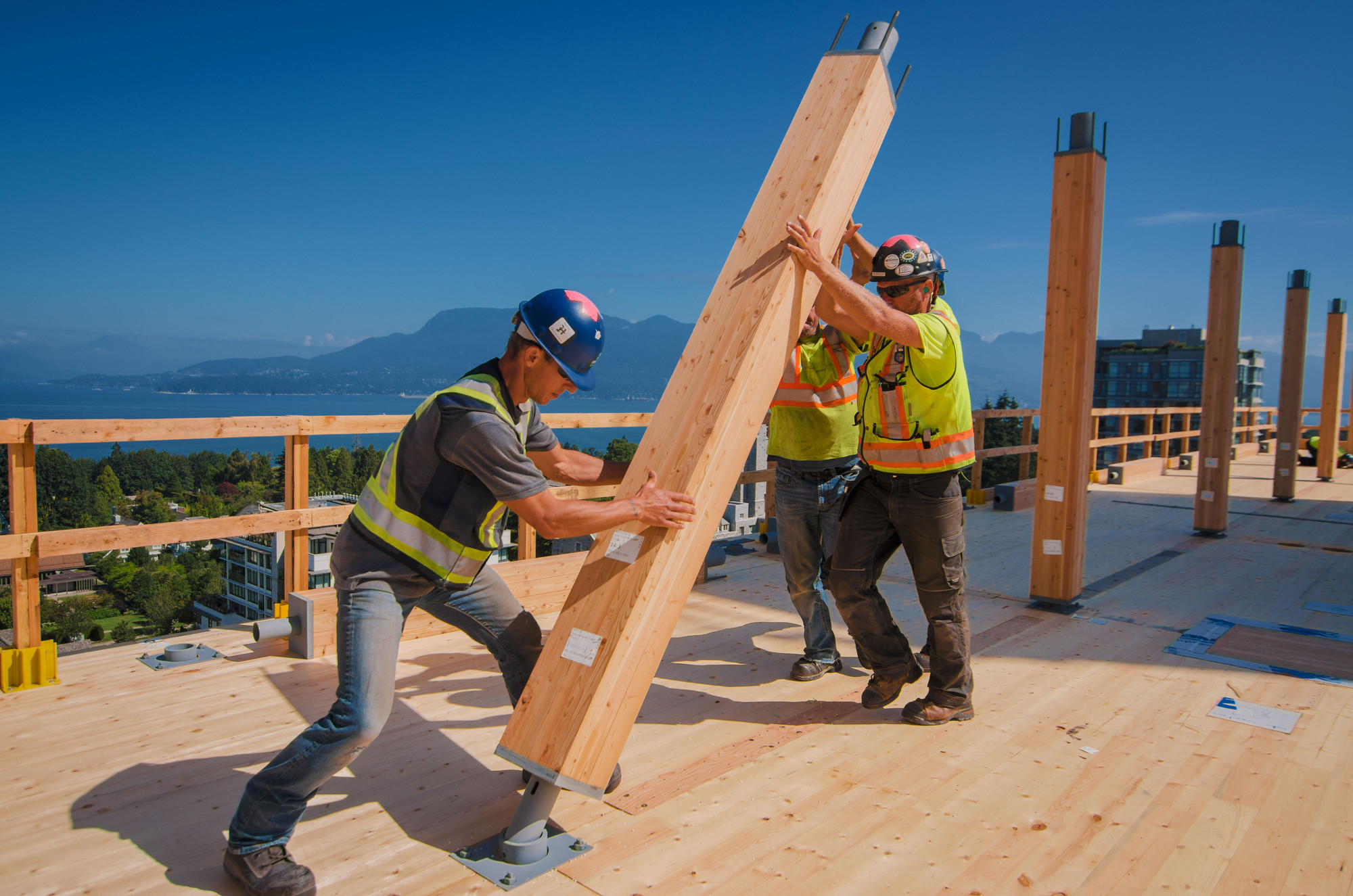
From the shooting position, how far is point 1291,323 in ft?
37.8

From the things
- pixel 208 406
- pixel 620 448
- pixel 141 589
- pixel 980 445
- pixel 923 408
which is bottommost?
pixel 141 589

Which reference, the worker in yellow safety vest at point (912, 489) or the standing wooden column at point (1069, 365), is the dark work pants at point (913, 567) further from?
the standing wooden column at point (1069, 365)

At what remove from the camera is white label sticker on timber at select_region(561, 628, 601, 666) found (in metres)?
2.43

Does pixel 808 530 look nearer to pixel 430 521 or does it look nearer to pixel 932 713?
pixel 932 713

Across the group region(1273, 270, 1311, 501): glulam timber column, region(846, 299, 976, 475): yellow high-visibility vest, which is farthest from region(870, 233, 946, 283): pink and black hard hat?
region(1273, 270, 1311, 501): glulam timber column

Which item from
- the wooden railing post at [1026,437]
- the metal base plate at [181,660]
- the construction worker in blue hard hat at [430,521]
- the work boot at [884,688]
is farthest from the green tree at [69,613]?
the work boot at [884,688]

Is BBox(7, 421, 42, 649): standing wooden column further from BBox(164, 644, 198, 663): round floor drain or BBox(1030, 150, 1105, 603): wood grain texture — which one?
BBox(1030, 150, 1105, 603): wood grain texture

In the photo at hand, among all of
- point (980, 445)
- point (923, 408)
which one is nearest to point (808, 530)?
point (923, 408)

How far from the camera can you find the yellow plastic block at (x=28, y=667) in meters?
3.80

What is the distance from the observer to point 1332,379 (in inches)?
568

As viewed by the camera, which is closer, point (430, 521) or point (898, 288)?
point (430, 521)

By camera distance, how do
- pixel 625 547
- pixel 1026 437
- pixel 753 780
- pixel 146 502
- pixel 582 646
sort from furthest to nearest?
pixel 1026 437, pixel 146 502, pixel 753 780, pixel 625 547, pixel 582 646

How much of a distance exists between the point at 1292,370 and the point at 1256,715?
33.7 feet

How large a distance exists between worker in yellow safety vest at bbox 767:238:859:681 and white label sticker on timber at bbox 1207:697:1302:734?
6.33 feet
